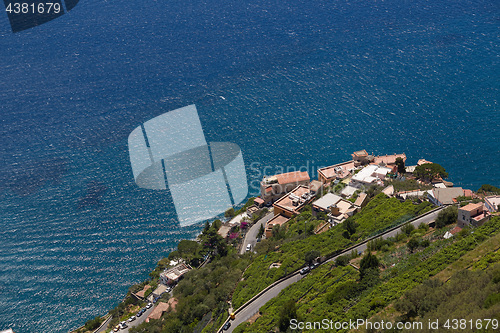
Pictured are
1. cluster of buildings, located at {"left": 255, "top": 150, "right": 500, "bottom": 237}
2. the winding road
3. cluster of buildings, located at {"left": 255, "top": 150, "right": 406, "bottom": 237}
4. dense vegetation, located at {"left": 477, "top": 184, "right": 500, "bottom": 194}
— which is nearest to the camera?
the winding road

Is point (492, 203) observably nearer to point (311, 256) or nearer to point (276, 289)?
point (311, 256)

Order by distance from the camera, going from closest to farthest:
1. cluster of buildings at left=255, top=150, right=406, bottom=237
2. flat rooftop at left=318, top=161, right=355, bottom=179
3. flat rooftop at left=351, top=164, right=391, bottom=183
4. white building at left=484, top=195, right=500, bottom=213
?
1. white building at left=484, top=195, right=500, bottom=213
2. cluster of buildings at left=255, top=150, right=406, bottom=237
3. flat rooftop at left=351, top=164, right=391, bottom=183
4. flat rooftop at left=318, top=161, right=355, bottom=179

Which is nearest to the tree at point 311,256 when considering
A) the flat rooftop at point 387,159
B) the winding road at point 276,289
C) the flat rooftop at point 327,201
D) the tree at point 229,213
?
the winding road at point 276,289

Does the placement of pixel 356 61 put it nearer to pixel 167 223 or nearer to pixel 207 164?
pixel 207 164

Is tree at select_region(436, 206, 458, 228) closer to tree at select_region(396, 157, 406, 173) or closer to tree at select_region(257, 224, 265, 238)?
tree at select_region(396, 157, 406, 173)

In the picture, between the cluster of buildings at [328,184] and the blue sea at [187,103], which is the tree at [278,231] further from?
the blue sea at [187,103]

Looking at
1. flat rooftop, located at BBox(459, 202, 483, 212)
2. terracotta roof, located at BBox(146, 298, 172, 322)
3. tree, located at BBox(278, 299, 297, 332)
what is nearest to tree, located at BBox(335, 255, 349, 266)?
tree, located at BBox(278, 299, 297, 332)

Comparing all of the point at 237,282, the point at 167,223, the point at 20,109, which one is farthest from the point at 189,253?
the point at 20,109

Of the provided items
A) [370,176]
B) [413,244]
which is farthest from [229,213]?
[413,244]
